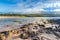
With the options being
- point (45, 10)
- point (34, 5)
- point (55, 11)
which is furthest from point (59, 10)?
point (34, 5)

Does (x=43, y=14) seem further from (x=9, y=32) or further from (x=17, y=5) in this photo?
(x=9, y=32)

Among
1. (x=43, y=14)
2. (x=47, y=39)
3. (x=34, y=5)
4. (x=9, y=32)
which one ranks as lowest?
(x=47, y=39)

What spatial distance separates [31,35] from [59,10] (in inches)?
18.9

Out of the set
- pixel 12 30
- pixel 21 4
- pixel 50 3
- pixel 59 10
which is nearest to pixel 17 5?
pixel 21 4

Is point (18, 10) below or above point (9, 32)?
above

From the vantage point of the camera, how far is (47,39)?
4.32 feet

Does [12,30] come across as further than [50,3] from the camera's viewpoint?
No

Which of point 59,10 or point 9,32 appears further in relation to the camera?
point 59,10

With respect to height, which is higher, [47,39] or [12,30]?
[12,30]

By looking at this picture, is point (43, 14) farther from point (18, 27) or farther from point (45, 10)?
point (18, 27)

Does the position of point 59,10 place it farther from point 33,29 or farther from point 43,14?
point 33,29

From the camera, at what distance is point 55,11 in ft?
4.61

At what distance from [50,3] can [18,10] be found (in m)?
0.42

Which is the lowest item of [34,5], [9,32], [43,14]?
[9,32]
